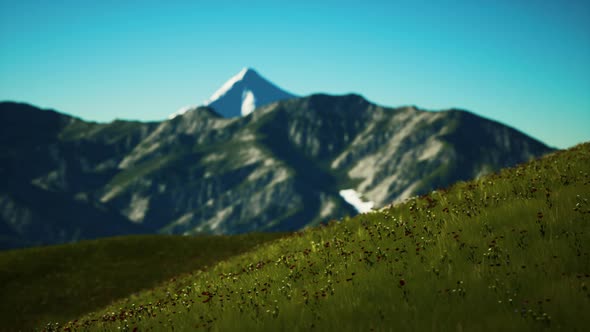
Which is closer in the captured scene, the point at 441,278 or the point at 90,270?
the point at 441,278

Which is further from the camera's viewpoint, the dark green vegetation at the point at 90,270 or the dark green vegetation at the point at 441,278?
the dark green vegetation at the point at 90,270

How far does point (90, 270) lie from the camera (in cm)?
3591

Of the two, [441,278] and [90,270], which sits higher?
[441,278]

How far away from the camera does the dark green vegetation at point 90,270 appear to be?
30.0m

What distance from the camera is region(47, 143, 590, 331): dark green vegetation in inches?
291

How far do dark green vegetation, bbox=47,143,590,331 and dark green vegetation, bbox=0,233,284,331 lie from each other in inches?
797

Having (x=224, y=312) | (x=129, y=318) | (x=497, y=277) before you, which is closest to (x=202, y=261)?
(x=129, y=318)

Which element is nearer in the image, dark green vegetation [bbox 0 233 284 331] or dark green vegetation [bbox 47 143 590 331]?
dark green vegetation [bbox 47 143 590 331]

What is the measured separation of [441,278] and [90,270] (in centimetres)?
3316

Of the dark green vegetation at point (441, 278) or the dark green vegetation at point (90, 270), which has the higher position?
the dark green vegetation at point (441, 278)

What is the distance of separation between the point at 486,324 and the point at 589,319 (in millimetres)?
1367

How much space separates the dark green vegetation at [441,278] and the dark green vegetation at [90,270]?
20.2 meters

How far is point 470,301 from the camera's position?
25.4 ft

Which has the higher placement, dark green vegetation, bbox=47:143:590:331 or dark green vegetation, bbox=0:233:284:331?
dark green vegetation, bbox=47:143:590:331
